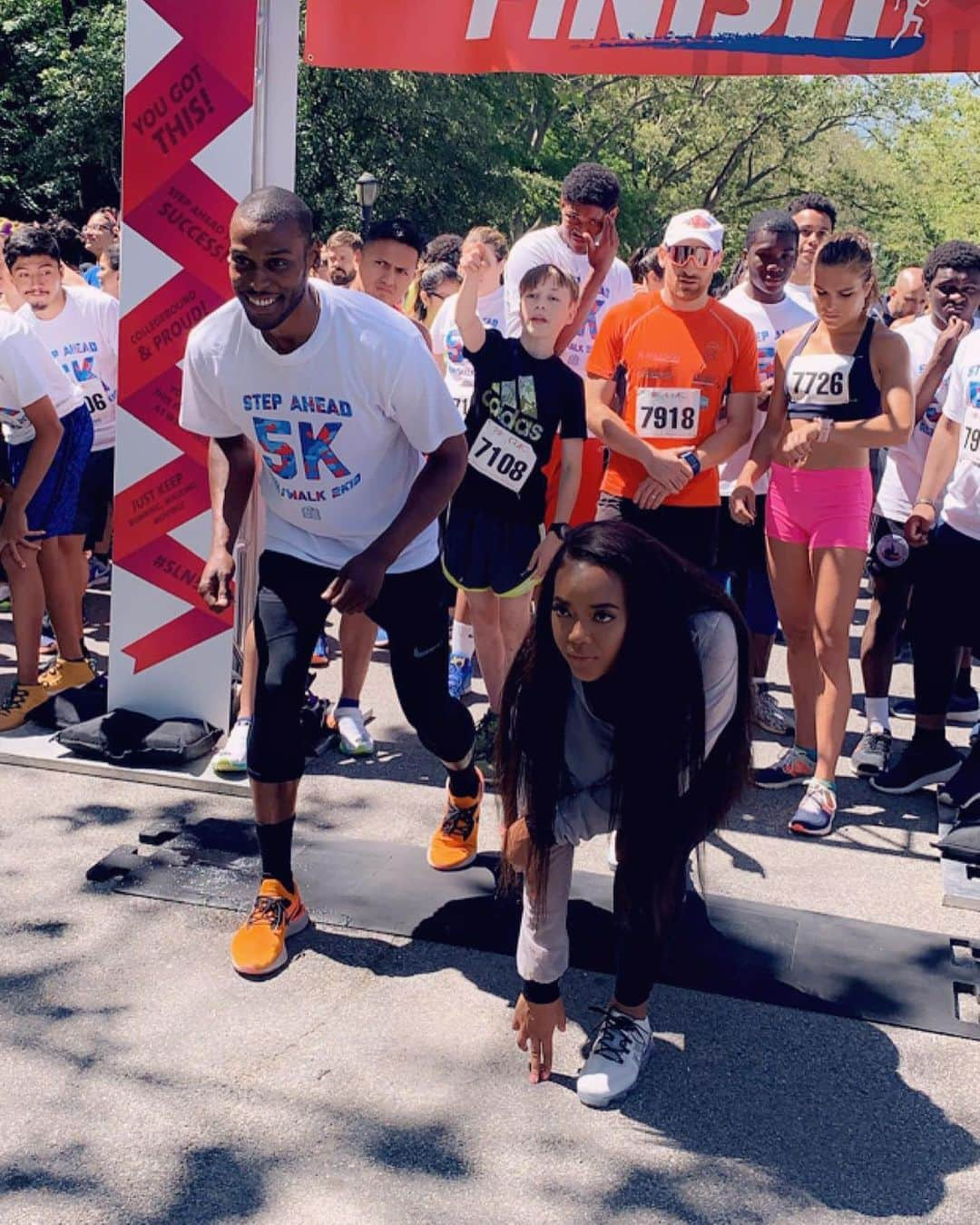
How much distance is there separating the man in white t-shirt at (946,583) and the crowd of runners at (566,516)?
0.5 inches

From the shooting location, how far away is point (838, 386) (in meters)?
5.02

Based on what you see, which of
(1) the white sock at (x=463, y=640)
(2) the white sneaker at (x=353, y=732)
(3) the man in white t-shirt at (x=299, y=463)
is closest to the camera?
(3) the man in white t-shirt at (x=299, y=463)

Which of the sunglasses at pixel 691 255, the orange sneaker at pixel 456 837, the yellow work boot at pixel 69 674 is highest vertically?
the sunglasses at pixel 691 255

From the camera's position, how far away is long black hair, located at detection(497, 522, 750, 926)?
3.06 m

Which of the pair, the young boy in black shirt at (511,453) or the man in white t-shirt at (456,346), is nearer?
the young boy in black shirt at (511,453)

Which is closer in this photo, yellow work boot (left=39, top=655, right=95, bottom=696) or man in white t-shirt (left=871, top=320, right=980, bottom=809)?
man in white t-shirt (left=871, top=320, right=980, bottom=809)

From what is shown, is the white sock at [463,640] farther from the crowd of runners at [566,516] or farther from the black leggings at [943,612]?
the black leggings at [943,612]

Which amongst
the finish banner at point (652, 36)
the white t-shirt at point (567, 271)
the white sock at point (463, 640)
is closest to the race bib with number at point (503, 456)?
the white t-shirt at point (567, 271)

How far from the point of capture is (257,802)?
393 centimetres

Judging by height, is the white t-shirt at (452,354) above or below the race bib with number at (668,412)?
above

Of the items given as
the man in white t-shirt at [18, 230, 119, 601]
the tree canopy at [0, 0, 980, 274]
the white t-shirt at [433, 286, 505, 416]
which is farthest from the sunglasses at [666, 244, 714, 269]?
the tree canopy at [0, 0, 980, 274]

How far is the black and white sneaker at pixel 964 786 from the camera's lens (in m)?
5.07

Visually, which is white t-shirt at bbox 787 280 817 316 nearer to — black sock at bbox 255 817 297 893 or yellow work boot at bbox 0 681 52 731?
black sock at bbox 255 817 297 893

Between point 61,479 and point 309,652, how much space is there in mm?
2485
